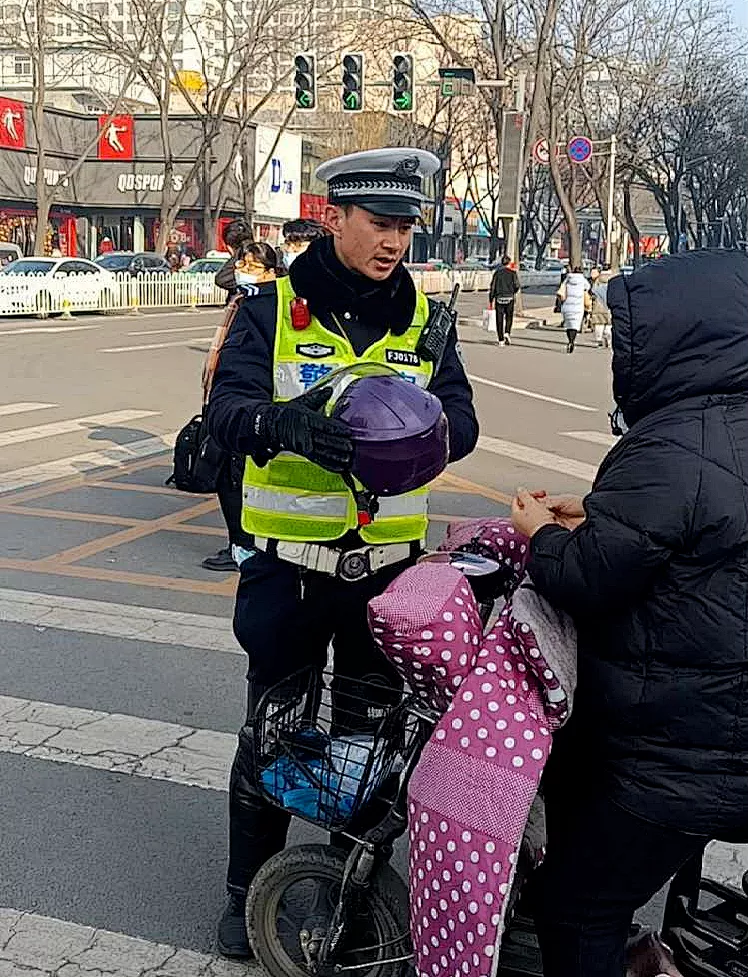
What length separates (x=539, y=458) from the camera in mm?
10531

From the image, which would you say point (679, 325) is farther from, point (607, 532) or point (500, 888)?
point (500, 888)

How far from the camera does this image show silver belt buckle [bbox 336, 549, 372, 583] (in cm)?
299

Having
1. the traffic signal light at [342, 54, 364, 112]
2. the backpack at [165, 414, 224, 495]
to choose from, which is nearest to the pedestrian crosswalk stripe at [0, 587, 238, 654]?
the backpack at [165, 414, 224, 495]

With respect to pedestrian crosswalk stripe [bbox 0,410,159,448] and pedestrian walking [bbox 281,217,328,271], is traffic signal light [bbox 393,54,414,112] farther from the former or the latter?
pedestrian walking [bbox 281,217,328,271]

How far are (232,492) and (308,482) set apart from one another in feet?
10.5

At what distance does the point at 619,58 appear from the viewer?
28484 millimetres

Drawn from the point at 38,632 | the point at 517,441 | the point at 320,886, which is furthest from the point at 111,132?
the point at 320,886

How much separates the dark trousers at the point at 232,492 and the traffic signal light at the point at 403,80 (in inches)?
566

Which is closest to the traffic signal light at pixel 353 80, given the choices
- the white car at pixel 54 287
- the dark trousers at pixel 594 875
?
the white car at pixel 54 287

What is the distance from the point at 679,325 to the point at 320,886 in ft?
5.44

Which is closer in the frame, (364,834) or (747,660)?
(747,660)

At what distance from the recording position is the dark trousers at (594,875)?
225 cm

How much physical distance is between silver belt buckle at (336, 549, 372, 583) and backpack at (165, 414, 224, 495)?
215 cm

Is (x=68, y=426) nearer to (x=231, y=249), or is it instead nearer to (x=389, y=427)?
(x=231, y=249)
